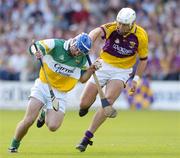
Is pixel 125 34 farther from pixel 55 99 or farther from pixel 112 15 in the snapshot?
pixel 112 15

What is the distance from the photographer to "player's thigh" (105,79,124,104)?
1454cm

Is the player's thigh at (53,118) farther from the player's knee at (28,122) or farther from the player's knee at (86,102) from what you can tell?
the player's knee at (86,102)

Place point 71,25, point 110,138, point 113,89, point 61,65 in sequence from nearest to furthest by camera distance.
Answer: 1. point 61,65
2. point 113,89
3. point 110,138
4. point 71,25

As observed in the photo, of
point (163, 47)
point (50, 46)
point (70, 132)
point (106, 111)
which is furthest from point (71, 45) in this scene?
point (163, 47)

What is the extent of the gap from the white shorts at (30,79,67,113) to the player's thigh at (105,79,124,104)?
95 centimetres

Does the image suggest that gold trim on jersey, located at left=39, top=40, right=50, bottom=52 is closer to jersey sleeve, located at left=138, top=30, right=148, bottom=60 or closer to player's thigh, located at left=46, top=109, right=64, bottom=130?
player's thigh, located at left=46, top=109, right=64, bottom=130

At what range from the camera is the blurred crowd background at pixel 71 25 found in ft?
91.5

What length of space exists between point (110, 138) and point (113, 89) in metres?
2.84

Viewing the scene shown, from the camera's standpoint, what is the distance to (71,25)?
96.6 ft

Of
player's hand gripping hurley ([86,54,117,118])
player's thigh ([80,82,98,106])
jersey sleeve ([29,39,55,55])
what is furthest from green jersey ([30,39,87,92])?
player's thigh ([80,82,98,106])

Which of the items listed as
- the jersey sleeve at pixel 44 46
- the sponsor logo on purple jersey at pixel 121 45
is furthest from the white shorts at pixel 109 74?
the jersey sleeve at pixel 44 46

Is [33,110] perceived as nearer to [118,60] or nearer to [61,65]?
[61,65]

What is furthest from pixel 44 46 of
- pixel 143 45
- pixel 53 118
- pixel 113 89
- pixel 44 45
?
pixel 143 45

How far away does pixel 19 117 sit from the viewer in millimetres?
23203
